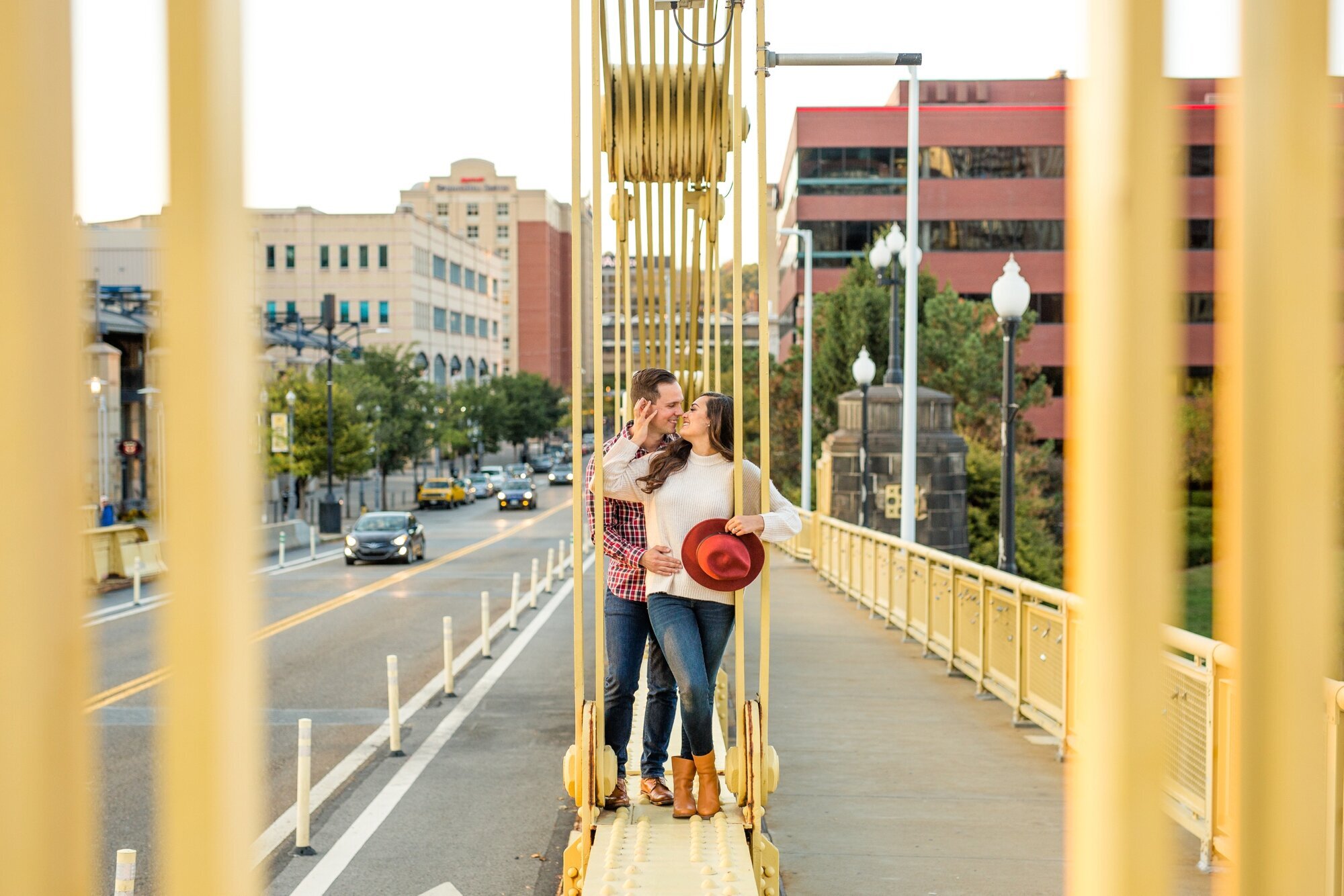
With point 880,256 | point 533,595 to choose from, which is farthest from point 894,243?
point 533,595

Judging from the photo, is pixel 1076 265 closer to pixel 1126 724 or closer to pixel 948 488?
pixel 1126 724

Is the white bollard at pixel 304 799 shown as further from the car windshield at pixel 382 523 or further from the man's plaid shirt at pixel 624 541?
the car windshield at pixel 382 523

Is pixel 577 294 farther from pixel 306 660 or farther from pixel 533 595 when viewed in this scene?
pixel 533 595

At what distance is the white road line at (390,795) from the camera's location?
7.52m

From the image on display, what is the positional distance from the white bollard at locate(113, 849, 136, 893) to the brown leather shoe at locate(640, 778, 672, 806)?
2.19m

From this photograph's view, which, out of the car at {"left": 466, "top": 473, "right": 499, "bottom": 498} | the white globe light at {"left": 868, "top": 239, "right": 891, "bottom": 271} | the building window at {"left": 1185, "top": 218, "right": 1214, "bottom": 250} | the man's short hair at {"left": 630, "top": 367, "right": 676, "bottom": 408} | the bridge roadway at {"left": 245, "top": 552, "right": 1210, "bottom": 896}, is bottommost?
the car at {"left": 466, "top": 473, "right": 499, "bottom": 498}

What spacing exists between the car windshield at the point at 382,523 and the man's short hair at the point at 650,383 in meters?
27.9

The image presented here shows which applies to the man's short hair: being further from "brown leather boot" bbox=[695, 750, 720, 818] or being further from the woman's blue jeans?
"brown leather boot" bbox=[695, 750, 720, 818]

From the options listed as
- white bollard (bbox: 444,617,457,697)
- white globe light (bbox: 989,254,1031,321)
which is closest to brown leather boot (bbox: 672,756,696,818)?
white bollard (bbox: 444,617,457,697)

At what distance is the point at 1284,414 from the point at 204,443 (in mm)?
1036

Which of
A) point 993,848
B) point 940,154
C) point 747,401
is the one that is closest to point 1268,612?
point 993,848

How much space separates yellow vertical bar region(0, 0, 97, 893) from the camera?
121 centimetres

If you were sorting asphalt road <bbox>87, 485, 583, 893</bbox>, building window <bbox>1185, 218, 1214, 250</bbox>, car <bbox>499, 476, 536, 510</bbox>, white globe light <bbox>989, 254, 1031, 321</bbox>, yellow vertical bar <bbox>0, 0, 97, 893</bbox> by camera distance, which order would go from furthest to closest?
1. building window <bbox>1185, 218, 1214, 250</bbox>
2. car <bbox>499, 476, 536, 510</bbox>
3. white globe light <bbox>989, 254, 1031, 321</bbox>
4. asphalt road <bbox>87, 485, 583, 893</bbox>
5. yellow vertical bar <bbox>0, 0, 97, 893</bbox>

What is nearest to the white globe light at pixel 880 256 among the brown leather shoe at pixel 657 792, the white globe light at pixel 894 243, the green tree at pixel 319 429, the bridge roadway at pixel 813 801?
the white globe light at pixel 894 243
